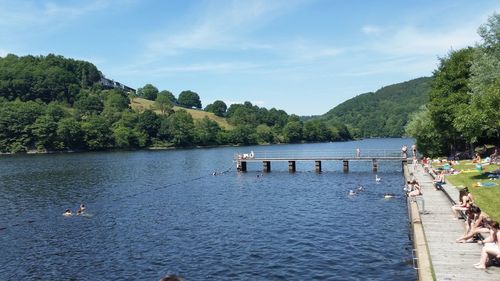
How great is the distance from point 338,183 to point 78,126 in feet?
450

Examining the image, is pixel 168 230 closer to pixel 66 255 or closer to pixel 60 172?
pixel 66 255

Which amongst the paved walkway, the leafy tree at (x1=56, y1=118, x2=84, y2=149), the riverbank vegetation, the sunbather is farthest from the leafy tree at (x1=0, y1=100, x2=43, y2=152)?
the sunbather

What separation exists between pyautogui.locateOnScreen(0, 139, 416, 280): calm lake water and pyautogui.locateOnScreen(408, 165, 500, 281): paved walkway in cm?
208

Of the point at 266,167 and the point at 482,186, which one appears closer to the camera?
the point at 482,186

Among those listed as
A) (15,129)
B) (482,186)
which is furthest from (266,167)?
(15,129)

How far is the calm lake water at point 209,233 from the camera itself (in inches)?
920

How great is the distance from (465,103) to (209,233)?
4344 cm

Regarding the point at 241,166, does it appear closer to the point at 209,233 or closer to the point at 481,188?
the point at 209,233

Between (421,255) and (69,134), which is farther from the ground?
(69,134)

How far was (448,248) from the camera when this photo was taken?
64.6 feet

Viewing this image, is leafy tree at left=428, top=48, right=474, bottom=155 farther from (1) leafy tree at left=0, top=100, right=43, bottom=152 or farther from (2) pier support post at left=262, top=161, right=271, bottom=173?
(1) leafy tree at left=0, top=100, right=43, bottom=152

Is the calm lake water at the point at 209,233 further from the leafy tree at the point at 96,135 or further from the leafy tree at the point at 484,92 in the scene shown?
the leafy tree at the point at 96,135

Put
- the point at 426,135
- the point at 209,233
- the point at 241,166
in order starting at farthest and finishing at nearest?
the point at 241,166 < the point at 426,135 < the point at 209,233

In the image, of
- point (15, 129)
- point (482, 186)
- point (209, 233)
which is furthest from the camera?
point (15, 129)
